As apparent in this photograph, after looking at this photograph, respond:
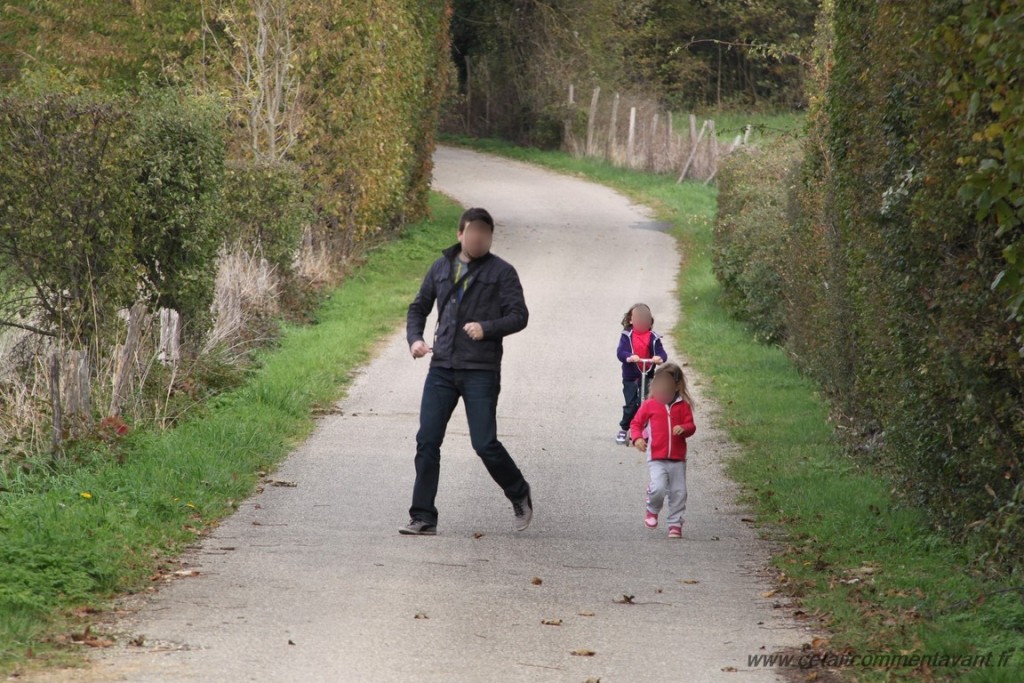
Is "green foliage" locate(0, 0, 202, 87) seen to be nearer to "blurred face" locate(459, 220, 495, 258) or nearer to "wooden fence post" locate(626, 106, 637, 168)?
"blurred face" locate(459, 220, 495, 258)

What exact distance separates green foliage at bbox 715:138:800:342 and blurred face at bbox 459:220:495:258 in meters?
6.97

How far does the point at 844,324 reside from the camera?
11.7 m

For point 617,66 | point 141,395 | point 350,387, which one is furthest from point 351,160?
point 617,66

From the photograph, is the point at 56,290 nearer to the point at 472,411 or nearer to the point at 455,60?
the point at 472,411

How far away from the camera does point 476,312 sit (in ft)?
28.5

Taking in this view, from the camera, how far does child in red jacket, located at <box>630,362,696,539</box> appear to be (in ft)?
29.4

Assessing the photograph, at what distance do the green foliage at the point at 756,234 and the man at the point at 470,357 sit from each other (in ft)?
22.8

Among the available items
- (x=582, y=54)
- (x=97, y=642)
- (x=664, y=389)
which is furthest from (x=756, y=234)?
(x=582, y=54)

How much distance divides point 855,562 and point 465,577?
2204 millimetres

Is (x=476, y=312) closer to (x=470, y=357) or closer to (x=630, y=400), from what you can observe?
(x=470, y=357)

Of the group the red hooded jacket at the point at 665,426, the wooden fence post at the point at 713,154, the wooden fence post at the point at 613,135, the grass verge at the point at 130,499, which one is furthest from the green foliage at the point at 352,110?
the wooden fence post at the point at 613,135

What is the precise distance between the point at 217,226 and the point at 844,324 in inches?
224

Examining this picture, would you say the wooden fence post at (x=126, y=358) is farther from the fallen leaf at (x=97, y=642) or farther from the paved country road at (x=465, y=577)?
the fallen leaf at (x=97, y=642)

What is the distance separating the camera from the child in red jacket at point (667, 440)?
895 cm
